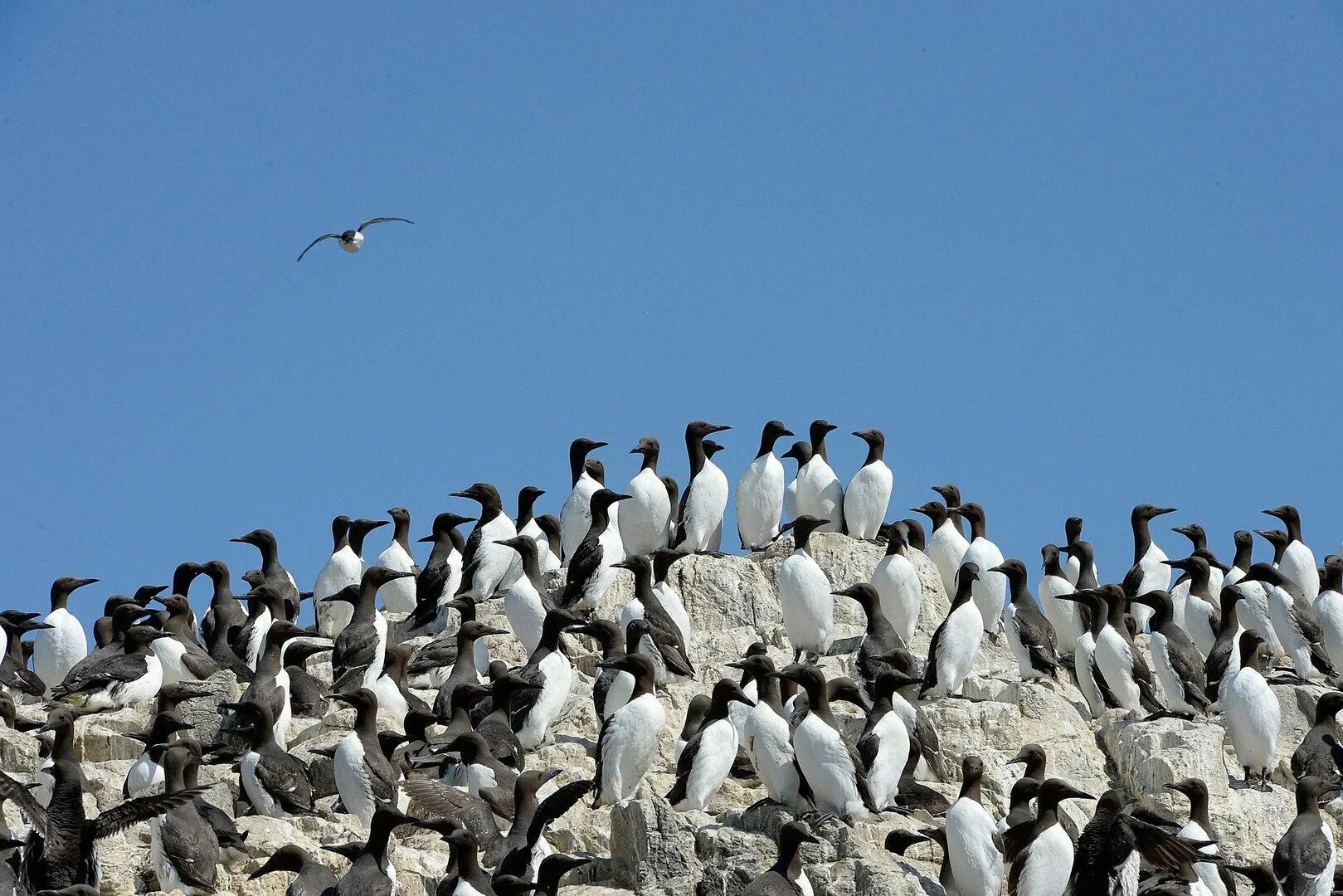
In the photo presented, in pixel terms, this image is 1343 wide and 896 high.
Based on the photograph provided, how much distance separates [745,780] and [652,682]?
3.44ft

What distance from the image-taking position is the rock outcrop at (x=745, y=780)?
42.9ft

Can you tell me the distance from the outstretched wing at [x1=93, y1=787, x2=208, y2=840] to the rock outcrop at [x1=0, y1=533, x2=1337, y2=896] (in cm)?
66

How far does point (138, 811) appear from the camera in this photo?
40.6 feet

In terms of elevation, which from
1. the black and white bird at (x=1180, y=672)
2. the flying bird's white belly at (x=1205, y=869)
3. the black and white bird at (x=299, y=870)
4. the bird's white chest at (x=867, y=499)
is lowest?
the black and white bird at (x=299, y=870)

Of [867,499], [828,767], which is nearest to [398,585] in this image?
[867,499]

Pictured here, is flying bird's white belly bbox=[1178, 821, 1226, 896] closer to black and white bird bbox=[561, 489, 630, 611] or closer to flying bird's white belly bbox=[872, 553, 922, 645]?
flying bird's white belly bbox=[872, 553, 922, 645]

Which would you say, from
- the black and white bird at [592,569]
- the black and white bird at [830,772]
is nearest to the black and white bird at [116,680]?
the black and white bird at [592,569]

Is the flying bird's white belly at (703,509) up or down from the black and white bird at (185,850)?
up

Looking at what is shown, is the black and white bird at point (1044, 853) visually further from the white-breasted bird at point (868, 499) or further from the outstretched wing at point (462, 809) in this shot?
the white-breasted bird at point (868, 499)

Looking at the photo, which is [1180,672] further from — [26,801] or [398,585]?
[26,801]

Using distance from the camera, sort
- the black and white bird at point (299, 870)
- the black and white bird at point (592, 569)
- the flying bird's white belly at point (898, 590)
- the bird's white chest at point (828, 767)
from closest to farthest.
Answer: the black and white bird at point (299, 870) → the bird's white chest at point (828, 767) → the flying bird's white belly at point (898, 590) → the black and white bird at point (592, 569)

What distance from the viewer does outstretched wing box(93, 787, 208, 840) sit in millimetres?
12227

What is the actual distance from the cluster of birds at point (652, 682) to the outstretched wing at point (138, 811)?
25 mm

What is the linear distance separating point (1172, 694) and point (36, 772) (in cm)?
844
